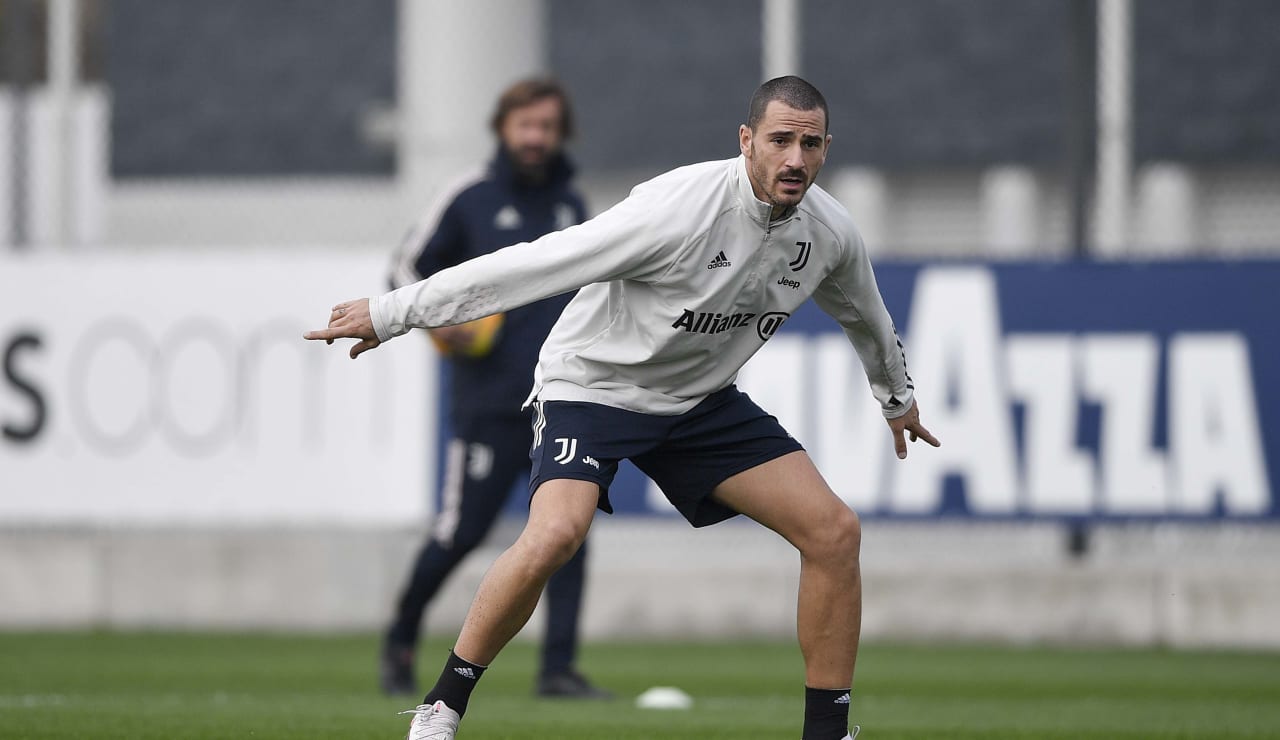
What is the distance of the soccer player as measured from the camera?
559 cm

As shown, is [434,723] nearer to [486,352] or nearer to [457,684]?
[457,684]

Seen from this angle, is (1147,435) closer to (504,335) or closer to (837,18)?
(504,335)

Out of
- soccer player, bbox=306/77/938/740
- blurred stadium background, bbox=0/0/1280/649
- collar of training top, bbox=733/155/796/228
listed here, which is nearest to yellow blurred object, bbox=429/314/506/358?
soccer player, bbox=306/77/938/740

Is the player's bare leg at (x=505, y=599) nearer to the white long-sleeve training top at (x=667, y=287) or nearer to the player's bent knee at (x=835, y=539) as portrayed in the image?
the white long-sleeve training top at (x=667, y=287)

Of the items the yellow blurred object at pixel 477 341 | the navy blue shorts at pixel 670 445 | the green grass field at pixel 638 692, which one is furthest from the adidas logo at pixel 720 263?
the yellow blurred object at pixel 477 341

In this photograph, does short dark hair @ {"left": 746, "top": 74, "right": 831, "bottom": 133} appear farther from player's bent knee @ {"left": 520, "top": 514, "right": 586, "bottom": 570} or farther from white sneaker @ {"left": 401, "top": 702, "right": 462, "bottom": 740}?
white sneaker @ {"left": 401, "top": 702, "right": 462, "bottom": 740}

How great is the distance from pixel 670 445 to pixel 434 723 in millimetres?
1087

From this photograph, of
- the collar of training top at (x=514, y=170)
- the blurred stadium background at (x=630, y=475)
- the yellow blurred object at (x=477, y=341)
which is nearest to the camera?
the yellow blurred object at (x=477, y=341)

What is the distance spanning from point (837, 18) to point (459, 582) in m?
12.8

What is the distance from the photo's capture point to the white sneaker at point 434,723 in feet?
18.5

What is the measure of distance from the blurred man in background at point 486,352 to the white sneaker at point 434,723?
2.73m

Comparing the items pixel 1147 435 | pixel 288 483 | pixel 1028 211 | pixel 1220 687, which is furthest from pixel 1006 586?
pixel 1028 211

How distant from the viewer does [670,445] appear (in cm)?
611

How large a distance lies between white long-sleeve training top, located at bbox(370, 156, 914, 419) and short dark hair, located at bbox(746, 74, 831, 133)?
174 mm
